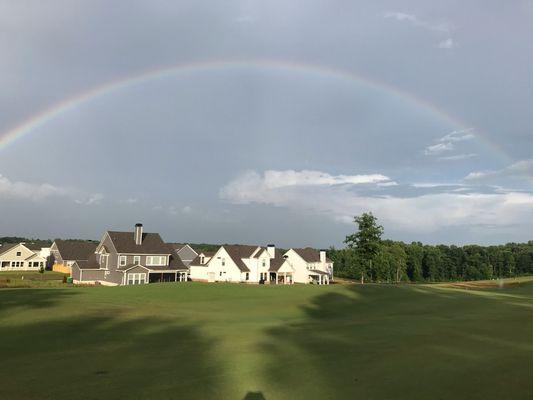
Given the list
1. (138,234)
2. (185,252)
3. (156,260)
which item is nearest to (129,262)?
(156,260)

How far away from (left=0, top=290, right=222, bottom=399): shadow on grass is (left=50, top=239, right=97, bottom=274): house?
76825 mm

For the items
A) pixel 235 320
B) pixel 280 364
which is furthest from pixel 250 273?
pixel 280 364

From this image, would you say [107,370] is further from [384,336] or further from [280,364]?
[384,336]

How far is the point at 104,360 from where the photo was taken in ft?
48.3

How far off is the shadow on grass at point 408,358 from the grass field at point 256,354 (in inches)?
1.9

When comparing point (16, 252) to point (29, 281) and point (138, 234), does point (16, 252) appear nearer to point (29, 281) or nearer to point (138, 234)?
point (138, 234)

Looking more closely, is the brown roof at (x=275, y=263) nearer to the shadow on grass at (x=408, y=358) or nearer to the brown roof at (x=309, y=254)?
the brown roof at (x=309, y=254)

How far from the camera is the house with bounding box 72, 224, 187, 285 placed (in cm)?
6994

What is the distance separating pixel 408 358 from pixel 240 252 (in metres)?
69.3

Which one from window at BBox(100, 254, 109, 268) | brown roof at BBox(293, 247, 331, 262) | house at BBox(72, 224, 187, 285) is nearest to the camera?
house at BBox(72, 224, 187, 285)

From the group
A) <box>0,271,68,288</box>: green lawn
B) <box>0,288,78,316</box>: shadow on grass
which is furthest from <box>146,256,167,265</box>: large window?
<box>0,288,78,316</box>: shadow on grass

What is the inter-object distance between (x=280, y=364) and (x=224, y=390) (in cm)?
321

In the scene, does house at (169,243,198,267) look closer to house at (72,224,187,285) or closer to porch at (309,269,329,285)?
house at (72,224,187,285)

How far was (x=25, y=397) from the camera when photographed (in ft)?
34.9
